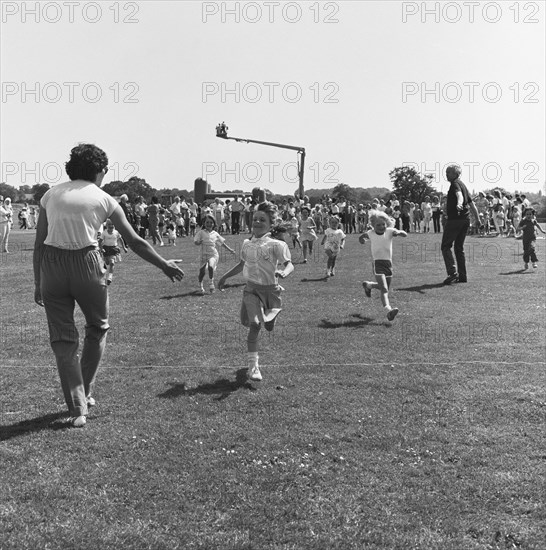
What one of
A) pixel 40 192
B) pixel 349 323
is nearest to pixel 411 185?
pixel 40 192

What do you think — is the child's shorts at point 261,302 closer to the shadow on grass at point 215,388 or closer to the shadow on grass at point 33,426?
the shadow on grass at point 215,388

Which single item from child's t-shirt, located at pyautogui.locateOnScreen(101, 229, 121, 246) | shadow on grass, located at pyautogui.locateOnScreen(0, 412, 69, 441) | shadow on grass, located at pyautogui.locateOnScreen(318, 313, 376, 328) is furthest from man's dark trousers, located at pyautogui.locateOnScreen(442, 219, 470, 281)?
shadow on grass, located at pyautogui.locateOnScreen(0, 412, 69, 441)

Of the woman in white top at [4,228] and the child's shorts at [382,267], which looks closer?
the child's shorts at [382,267]

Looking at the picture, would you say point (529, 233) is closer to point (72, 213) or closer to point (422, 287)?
point (422, 287)

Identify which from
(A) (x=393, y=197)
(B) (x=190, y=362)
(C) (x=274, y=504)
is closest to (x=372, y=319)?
(B) (x=190, y=362)

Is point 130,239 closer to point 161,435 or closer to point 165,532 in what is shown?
point 161,435

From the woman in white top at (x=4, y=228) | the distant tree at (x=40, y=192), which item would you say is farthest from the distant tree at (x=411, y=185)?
the woman in white top at (x=4, y=228)

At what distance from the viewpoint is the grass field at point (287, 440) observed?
3662 mm

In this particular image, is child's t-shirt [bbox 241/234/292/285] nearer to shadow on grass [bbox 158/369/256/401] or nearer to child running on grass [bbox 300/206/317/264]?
shadow on grass [bbox 158/369/256/401]

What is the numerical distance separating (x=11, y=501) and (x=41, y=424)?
1.37 meters

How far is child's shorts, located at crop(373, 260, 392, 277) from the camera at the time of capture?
10.7 m

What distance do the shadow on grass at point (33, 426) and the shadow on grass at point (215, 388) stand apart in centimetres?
108

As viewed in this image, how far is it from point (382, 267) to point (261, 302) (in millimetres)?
4247

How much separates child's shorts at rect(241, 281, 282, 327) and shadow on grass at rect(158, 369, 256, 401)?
689mm
